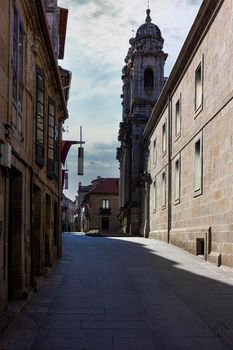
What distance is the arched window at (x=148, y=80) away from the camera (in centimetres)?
5088

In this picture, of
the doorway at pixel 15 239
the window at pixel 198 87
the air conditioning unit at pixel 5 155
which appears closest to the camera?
the air conditioning unit at pixel 5 155

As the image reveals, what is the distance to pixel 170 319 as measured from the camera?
8781 millimetres

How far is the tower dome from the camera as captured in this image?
5100 centimetres

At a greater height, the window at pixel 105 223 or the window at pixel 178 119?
the window at pixel 178 119

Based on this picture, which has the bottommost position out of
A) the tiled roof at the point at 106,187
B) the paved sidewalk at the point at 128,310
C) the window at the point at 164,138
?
the paved sidewalk at the point at 128,310

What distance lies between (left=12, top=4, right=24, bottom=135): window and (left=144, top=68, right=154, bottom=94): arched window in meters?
41.3

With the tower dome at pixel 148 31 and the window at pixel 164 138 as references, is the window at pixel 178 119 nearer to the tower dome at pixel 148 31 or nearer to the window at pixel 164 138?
the window at pixel 164 138

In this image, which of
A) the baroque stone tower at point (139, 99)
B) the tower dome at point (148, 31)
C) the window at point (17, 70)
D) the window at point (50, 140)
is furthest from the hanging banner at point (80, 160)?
the tower dome at point (148, 31)

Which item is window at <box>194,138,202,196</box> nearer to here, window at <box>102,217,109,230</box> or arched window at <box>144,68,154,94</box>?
arched window at <box>144,68,154,94</box>

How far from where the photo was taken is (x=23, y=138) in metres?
10.2

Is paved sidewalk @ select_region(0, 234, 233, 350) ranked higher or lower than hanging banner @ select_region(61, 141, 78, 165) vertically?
lower

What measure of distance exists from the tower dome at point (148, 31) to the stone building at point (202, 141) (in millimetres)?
22269

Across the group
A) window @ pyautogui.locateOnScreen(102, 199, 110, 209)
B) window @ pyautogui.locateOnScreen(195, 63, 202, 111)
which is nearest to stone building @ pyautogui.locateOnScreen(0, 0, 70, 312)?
window @ pyautogui.locateOnScreen(195, 63, 202, 111)

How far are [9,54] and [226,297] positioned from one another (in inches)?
250
